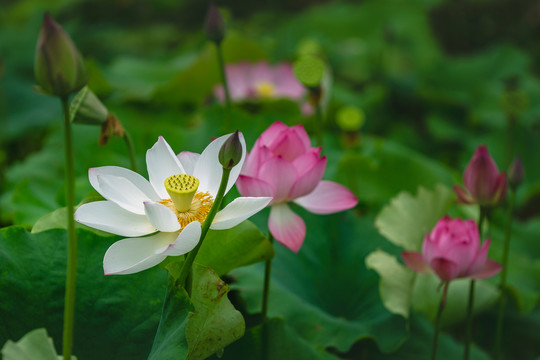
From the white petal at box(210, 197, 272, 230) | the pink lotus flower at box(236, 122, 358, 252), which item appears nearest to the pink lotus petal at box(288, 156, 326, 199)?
the pink lotus flower at box(236, 122, 358, 252)

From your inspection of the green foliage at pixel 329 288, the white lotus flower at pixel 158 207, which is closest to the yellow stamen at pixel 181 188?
the white lotus flower at pixel 158 207

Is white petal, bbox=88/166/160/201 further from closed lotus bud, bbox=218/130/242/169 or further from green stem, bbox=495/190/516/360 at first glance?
green stem, bbox=495/190/516/360

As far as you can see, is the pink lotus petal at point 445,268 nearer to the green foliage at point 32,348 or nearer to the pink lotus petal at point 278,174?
the pink lotus petal at point 278,174

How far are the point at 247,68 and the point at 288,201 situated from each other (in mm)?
902

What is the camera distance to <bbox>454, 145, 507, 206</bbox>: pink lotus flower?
0.60 metres

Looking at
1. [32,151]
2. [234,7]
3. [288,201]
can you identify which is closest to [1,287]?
[288,201]

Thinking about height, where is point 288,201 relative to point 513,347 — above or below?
above

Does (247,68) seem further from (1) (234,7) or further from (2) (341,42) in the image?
(1) (234,7)

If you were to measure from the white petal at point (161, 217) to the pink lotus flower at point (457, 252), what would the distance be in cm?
28

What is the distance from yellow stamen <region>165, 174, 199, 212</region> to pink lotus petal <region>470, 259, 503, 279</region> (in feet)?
1.04

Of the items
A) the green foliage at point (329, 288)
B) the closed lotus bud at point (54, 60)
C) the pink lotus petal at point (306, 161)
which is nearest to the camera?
the closed lotus bud at point (54, 60)

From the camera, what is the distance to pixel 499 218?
1.18 metres

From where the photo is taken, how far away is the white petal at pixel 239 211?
435 millimetres

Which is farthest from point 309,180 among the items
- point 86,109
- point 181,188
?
point 86,109
